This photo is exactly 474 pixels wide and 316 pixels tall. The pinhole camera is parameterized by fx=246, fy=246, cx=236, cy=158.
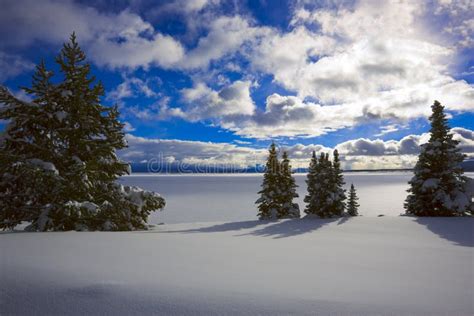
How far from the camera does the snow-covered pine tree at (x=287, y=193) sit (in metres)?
21.2

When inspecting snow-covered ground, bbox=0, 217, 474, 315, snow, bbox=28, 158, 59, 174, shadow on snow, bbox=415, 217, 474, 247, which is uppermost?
snow, bbox=28, 158, 59, 174

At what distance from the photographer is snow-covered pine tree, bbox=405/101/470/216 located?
16656 millimetres

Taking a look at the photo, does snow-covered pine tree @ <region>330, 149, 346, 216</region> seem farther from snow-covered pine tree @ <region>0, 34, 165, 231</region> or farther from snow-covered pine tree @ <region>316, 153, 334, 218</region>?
snow-covered pine tree @ <region>0, 34, 165, 231</region>

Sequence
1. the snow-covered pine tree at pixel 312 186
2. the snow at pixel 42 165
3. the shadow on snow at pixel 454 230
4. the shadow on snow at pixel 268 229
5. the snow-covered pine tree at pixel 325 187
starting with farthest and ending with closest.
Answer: the snow-covered pine tree at pixel 312 186 < the snow-covered pine tree at pixel 325 187 < the shadow on snow at pixel 268 229 < the shadow on snow at pixel 454 230 < the snow at pixel 42 165

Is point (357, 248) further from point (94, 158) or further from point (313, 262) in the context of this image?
point (94, 158)

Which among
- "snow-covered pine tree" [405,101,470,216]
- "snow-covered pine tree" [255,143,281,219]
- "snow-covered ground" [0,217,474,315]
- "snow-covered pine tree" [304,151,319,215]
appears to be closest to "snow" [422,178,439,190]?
"snow-covered pine tree" [405,101,470,216]

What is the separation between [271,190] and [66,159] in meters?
16.2

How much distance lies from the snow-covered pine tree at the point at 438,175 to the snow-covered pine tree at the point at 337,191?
477 centimetres

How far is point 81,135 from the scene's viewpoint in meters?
9.56

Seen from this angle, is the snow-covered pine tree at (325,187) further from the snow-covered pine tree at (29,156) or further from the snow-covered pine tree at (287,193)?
the snow-covered pine tree at (29,156)

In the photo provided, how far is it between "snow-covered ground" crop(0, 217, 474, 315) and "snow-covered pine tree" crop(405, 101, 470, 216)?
15.0 meters

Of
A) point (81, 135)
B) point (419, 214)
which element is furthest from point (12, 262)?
point (419, 214)

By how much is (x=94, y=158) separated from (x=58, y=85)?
10.0 ft

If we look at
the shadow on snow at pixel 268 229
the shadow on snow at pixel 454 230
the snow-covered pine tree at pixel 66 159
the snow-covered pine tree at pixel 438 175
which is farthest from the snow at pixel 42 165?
the snow-covered pine tree at pixel 438 175
